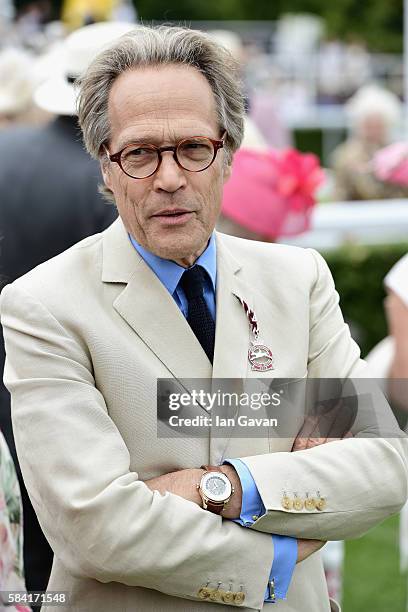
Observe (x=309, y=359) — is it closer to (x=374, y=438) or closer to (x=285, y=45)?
(x=374, y=438)

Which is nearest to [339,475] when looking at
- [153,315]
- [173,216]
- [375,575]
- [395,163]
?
[153,315]

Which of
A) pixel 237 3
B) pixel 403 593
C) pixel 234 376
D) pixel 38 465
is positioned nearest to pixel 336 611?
pixel 234 376

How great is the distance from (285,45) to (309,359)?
27197 millimetres

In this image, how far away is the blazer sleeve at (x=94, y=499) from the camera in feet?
7.36

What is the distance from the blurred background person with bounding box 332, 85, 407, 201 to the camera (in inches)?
392

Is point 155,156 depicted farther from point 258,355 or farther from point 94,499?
point 94,499

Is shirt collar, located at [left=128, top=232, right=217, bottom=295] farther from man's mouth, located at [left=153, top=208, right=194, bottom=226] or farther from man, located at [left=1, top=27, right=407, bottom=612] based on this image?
man's mouth, located at [left=153, top=208, right=194, bottom=226]

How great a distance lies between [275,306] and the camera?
8.65 feet

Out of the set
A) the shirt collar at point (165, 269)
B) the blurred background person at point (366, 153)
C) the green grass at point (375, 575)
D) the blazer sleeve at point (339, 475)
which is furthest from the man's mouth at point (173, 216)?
the blurred background person at point (366, 153)

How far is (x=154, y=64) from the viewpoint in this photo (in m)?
2.38

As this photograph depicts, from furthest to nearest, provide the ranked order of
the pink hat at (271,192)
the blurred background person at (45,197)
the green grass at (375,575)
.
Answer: the green grass at (375,575), the blurred background person at (45,197), the pink hat at (271,192)

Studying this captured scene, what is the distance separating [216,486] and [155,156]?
75 cm

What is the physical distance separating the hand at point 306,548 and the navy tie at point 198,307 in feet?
1.67

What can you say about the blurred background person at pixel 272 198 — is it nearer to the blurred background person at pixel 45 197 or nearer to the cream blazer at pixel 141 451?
the blurred background person at pixel 45 197
